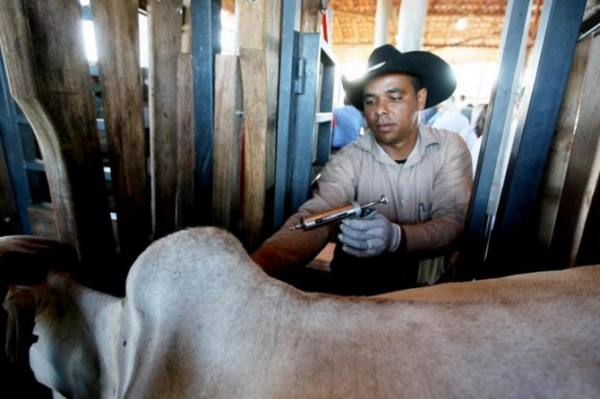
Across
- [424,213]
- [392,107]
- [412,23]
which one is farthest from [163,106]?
[412,23]

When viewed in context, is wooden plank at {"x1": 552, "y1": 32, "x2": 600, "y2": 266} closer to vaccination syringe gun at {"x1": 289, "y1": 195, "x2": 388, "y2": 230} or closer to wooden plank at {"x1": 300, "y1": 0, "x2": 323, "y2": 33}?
vaccination syringe gun at {"x1": 289, "y1": 195, "x2": 388, "y2": 230}

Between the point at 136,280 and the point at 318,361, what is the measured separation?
1.18ft

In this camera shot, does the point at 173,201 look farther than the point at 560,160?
Yes

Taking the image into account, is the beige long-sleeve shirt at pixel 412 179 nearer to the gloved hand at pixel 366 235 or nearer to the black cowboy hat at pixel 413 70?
the black cowboy hat at pixel 413 70

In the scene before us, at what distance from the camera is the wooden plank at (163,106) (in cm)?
141

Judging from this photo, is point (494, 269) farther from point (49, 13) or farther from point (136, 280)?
point (49, 13)

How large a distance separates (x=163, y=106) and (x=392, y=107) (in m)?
1.24

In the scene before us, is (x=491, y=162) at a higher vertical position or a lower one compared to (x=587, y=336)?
higher

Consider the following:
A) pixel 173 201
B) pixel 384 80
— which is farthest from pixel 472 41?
pixel 173 201

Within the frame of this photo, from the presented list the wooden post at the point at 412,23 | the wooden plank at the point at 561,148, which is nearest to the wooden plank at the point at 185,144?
the wooden plank at the point at 561,148

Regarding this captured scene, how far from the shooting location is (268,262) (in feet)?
3.84

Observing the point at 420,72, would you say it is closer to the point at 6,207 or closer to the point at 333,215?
the point at 333,215

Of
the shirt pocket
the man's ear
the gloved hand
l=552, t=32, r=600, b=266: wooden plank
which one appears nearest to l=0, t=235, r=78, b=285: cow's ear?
the gloved hand

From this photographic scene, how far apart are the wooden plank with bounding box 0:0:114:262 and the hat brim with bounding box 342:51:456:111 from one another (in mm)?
1421
